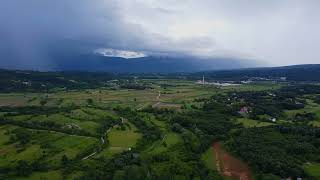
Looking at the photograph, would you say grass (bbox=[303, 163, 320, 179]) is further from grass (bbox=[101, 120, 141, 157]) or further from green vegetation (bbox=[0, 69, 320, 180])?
grass (bbox=[101, 120, 141, 157])

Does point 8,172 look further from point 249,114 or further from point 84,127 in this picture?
point 249,114

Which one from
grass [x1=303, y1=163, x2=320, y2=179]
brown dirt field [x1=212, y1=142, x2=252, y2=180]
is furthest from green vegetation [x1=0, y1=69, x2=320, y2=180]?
brown dirt field [x1=212, y1=142, x2=252, y2=180]

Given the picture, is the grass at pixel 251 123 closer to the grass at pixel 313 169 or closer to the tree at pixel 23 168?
the grass at pixel 313 169

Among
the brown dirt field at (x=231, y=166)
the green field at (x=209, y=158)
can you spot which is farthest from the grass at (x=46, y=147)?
the brown dirt field at (x=231, y=166)

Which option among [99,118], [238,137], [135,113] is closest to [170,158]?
[238,137]

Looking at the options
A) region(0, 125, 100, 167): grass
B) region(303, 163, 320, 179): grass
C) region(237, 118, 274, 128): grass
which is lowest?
region(303, 163, 320, 179): grass

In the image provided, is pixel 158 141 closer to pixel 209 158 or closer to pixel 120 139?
pixel 120 139

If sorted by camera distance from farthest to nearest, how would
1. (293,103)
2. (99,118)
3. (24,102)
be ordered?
(24,102) → (293,103) → (99,118)
